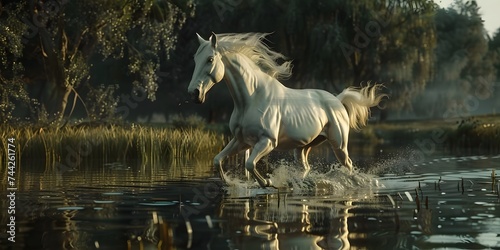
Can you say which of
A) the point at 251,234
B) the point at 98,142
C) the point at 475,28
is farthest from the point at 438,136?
the point at 251,234

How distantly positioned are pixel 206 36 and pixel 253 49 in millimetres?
32518

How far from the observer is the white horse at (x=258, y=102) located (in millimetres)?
11148

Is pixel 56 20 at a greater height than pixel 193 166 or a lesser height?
greater

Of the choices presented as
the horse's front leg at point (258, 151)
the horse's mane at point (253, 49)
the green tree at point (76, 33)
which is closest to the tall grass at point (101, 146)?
the green tree at point (76, 33)

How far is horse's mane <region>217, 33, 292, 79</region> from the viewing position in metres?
11.6

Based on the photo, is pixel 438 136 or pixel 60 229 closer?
pixel 60 229

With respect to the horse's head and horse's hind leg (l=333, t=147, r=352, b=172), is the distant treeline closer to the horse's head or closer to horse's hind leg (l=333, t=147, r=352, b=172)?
horse's hind leg (l=333, t=147, r=352, b=172)

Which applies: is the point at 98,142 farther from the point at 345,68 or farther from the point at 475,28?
the point at 475,28

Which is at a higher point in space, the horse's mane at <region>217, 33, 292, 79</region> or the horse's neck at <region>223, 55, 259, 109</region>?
the horse's mane at <region>217, 33, 292, 79</region>

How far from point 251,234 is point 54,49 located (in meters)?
21.1

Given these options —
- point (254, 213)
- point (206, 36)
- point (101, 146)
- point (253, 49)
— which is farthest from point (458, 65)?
point (254, 213)

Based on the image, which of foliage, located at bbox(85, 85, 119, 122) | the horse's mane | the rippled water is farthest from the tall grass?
the horse's mane

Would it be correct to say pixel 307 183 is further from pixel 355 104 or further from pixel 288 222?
pixel 288 222

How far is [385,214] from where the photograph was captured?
28.5 ft
